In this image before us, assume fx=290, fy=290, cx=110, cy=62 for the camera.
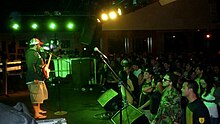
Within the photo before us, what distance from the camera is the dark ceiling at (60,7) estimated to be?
912cm

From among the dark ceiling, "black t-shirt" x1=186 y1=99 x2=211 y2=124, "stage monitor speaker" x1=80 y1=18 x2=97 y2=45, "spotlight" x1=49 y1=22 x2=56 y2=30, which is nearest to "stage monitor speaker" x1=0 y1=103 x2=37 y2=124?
"black t-shirt" x1=186 y1=99 x2=211 y2=124

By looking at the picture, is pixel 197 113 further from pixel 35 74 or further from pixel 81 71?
pixel 81 71

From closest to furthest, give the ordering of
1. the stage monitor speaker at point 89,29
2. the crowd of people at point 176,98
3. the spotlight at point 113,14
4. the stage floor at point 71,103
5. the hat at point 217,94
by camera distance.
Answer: the crowd of people at point 176,98 < the hat at point 217,94 < the stage floor at point 71,103 < the spotlight at point 113,14 < the stage monitor speaker at point 89,29

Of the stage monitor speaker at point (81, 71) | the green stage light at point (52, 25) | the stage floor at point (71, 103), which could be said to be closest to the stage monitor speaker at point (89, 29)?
the stage monitor speaker at point (81, 71)

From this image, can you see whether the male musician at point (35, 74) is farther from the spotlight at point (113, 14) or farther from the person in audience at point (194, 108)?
the person in audience at point (194, 108)

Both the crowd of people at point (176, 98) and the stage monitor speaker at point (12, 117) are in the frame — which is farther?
the crowd of people at point (176, 98)

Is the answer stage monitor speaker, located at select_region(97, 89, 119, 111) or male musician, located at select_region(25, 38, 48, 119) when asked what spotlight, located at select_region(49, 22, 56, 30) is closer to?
male musician, located at select_region(25, 38, 48, 119)

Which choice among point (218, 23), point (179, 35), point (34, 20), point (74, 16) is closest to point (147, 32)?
point (179, 35)

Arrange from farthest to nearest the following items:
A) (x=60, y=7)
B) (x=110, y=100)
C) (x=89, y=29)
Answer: (x=60, y=7) → (x=89, y=29) → (x=110, y=100)

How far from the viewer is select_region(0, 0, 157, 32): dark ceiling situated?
9.12 metres

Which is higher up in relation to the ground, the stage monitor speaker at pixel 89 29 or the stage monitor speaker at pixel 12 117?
the stage monitor speaker at pixel 89 29

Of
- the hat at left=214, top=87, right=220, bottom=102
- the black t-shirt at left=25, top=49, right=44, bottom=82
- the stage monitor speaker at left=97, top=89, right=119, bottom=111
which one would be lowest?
the stage monitor speaker at left=97, top=89, right=119, bottom=111

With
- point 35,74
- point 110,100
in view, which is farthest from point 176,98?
point 35,74

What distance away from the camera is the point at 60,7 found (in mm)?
16703
